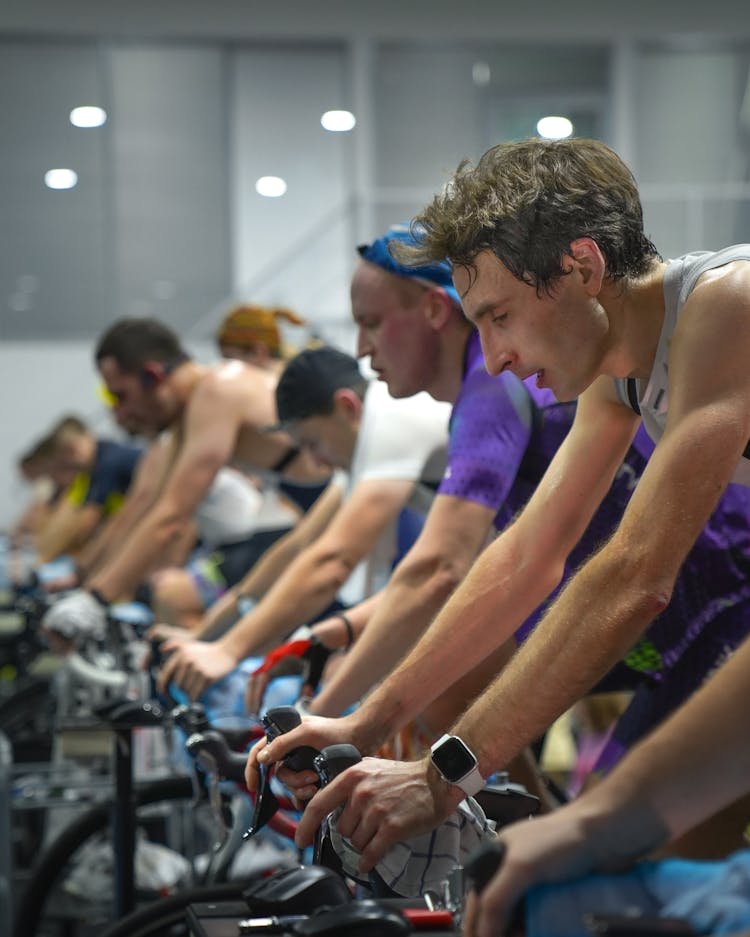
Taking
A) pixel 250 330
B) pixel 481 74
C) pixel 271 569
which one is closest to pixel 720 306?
pixel 271 569

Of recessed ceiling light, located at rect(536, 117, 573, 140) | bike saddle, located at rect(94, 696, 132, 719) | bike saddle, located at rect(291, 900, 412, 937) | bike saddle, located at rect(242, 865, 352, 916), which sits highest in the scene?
recessed ceiling light, located at rect(536, 117, 573, 140)

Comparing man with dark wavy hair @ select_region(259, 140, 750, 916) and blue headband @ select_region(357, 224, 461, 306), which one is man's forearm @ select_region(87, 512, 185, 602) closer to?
blue headband @ select_region(357, 224, 461, 306)

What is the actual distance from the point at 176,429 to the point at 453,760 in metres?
3.67

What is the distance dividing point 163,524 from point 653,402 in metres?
2.94

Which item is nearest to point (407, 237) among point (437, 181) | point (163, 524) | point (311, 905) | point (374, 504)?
point (374, 504)

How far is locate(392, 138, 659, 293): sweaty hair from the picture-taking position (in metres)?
1.76

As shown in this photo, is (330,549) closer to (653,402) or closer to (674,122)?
(653,402)

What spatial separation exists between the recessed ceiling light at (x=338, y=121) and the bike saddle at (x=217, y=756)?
1149cm

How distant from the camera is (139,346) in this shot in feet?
16.0

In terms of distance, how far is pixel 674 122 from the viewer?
43.0ft

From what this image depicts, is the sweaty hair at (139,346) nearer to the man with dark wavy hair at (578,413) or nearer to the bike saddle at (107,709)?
the bike saddle at (107,709)

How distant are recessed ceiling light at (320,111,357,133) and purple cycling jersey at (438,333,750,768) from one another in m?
11.1

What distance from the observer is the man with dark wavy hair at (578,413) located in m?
1.57

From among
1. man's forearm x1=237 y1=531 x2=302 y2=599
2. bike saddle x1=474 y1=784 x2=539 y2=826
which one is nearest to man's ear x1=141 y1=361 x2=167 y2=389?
man's forearm x1=237 y1=531 x2=302 y2=599
